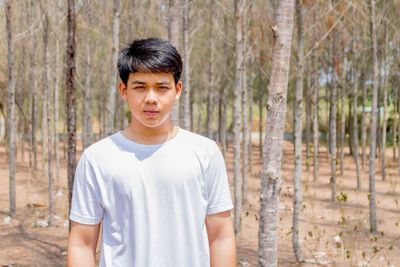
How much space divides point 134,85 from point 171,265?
525 millimetres

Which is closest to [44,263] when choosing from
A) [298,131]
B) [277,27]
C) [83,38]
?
[298,131]

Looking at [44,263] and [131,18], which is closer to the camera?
[44,263]

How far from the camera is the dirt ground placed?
729 centimetres

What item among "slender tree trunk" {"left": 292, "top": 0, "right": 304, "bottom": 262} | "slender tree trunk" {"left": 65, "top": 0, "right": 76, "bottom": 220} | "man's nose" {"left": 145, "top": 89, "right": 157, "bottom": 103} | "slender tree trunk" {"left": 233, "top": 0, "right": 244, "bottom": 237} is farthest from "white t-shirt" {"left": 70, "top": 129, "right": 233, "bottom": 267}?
"slender tree trunk" {"left": 233, "top": 0, "right": 244, "bottom": 237}

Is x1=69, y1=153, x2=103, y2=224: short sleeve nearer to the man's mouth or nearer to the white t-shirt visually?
the white t-shirt

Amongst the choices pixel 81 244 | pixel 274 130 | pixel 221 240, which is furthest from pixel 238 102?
pixel 81 244

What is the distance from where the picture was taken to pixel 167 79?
1.60 metres

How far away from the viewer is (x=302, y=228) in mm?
9609

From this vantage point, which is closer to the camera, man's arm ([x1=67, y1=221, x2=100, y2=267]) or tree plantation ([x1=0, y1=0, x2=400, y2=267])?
man's arm ([x1=67, y1=221, x2=100, y2=267])

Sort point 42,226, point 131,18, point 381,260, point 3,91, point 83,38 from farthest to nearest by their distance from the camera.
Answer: point 3,91 → point 83,38 → point 131,18 → point 42,226 → point 381,260

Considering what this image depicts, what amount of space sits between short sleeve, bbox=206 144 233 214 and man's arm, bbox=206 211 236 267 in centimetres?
2

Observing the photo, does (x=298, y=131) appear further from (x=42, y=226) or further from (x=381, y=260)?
(x=42, y=226)

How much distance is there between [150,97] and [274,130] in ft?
6.49

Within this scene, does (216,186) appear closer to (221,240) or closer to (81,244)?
(221,240)
